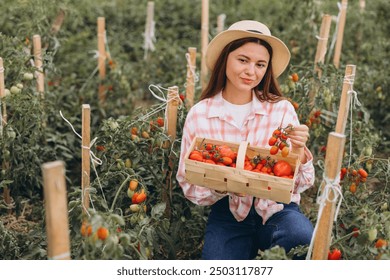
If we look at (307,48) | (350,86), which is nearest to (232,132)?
(350,86)

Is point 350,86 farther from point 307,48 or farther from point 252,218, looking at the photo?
point 307,48

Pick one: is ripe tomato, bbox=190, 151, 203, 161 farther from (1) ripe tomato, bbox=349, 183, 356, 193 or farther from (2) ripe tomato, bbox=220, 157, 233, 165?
(1) ripe tomato, bbox=349, 183, 356, 193

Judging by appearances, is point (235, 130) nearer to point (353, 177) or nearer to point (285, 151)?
point (285, 151)

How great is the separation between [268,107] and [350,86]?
35 centimetres

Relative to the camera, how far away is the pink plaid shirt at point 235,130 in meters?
2.25

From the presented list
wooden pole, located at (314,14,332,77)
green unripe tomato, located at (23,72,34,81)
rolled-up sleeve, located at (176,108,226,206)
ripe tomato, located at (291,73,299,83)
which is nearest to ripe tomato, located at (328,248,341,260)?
rolled-up sleeve, located at (176,108,226,206)

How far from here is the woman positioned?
2.20 m

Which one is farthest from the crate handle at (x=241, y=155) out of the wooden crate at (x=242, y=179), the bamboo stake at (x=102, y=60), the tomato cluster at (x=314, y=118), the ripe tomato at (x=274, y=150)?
the bamboo stake at (x=102, y=60)

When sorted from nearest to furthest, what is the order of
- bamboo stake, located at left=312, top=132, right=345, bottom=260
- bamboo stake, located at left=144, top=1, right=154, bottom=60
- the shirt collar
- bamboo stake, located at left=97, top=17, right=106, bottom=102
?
bamboo stake, located at left=312, top=132, right=345, bottom=260 → the shirt collar → bamboo stake, located at left=97, top=17, right=106, bottom=102 → bamboo stake, located at left=144, top=1, right=154, bottom=60

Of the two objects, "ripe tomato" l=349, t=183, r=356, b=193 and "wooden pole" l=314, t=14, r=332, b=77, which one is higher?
"wooden pole" l=314, t=14, r=332, b=77

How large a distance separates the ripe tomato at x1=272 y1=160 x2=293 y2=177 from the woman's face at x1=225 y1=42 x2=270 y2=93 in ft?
1.31

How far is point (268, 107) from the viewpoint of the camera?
2.31 metres

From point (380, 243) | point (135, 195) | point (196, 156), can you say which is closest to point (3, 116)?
point (135, 195)

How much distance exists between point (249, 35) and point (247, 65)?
0.12 meters
